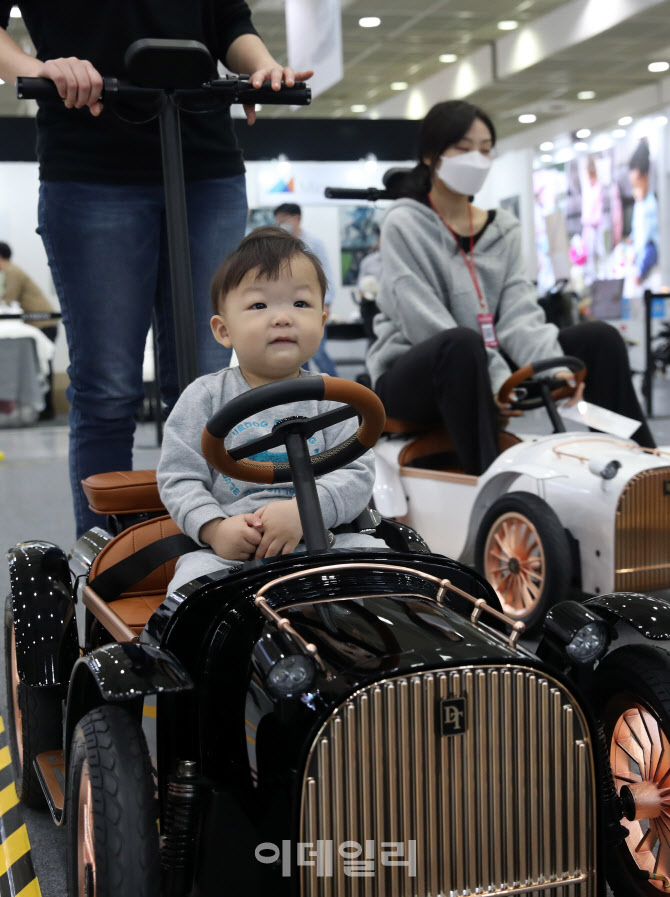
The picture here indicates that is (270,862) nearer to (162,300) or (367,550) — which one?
(367,550)

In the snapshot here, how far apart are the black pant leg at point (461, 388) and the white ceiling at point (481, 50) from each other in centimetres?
749

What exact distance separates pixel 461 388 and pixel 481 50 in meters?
9.90

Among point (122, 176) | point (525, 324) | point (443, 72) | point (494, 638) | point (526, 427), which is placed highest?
point (443, 72)

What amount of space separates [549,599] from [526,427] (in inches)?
172

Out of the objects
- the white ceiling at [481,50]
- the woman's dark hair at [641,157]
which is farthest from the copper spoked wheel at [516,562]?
the woman's dark hair at [641,157]

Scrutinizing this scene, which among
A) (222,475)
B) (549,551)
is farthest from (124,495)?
(549,551)

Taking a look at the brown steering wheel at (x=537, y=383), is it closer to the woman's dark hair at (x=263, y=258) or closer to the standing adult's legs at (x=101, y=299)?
the standing adult's legs at (x=101, y=299)

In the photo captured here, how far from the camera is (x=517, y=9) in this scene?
1023cm

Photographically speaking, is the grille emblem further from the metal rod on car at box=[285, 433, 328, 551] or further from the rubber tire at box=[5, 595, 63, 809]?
the rubber tire at box=[5, 595, 63, 809]

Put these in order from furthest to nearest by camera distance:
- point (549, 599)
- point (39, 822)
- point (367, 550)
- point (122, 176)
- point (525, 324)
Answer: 1. point (525, 324)
2. point (549, 599)
3. point (122, 176)
4. point (39, 822)
5. point (367, 550)

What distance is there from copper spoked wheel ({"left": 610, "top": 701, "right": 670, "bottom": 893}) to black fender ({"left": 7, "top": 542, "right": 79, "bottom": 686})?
79 centimetres

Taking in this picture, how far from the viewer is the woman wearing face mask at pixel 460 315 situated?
283 cm

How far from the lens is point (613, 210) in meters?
13.0

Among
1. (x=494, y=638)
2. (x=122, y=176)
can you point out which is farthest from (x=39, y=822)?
(x=122, y=176)
